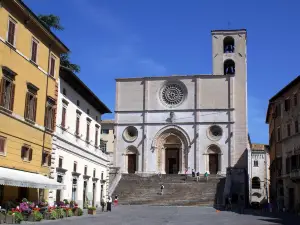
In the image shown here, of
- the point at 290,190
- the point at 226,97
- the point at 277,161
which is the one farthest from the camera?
the point at 226,97

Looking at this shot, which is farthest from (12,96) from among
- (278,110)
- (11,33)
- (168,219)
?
(278,110)

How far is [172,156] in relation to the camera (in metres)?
57.8

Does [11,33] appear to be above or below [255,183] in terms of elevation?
above

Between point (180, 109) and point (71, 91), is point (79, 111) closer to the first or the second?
point (71, 91)

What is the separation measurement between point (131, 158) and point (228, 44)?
19.7 metres

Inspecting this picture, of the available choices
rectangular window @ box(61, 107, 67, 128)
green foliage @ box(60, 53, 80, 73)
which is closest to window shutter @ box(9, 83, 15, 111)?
rectangular window @ box(61, 107, 67, 128)

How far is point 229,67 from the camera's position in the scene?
59.2m

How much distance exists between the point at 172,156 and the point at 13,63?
38.1 m

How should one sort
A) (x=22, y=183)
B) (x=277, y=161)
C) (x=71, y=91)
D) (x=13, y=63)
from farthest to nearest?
(x=277, y=161) → (x=71, y=91) → (x=13, y=63) → (x=22, y=183)

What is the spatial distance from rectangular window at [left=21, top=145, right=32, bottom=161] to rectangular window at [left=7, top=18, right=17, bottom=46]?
5.30 m

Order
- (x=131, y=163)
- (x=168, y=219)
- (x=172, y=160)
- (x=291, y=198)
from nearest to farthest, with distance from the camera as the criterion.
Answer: (x=168, y=219) < (x=291, y=198) < (x=131, y=163) < (x=172, y=160)

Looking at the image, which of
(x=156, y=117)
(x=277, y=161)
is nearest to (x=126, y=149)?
(x=156, y=117)

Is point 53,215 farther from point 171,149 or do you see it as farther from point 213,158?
point 171,149

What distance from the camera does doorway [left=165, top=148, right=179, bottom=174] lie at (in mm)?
57531
